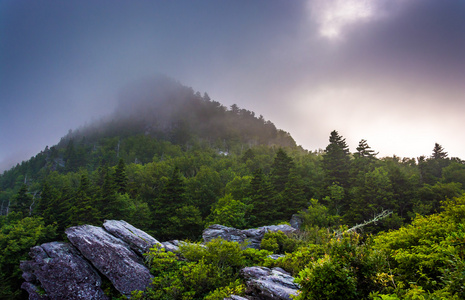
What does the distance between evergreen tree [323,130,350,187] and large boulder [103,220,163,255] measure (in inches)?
1322

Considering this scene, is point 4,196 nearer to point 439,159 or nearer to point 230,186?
point 230,186

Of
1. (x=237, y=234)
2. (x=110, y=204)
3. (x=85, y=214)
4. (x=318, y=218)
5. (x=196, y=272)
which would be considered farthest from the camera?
(x=110, y=204)

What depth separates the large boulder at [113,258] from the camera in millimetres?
16156

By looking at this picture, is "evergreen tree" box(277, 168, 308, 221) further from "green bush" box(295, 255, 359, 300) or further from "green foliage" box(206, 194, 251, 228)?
"green bush" box(295, 255, 359, 300)

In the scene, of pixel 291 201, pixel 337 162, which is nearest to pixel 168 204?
pixel 291 201

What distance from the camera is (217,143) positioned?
4193 inches

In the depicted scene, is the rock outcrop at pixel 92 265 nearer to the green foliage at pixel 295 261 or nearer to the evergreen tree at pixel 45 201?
the green foliage at pixel 295 261

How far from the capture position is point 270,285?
11.4 metres

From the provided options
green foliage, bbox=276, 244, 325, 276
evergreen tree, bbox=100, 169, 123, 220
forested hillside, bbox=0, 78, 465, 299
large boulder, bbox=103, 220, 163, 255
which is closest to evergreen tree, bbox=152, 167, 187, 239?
forested hillside, bbox=0, 78, 465, 299

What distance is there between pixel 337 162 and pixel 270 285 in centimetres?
3652

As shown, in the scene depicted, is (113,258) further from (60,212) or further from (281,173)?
(281,173)

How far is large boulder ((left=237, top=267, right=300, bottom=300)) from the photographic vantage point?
10898mm

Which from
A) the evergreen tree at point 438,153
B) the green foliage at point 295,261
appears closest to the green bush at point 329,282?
the green foliage at point 295,261

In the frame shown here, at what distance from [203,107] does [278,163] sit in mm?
103467
